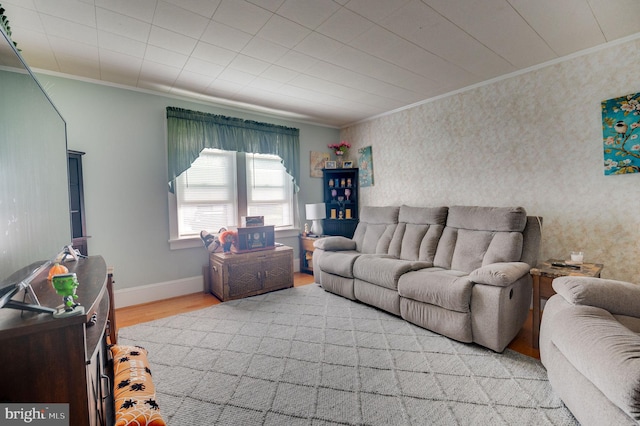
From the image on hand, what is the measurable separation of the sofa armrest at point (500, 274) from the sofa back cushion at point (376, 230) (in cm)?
139

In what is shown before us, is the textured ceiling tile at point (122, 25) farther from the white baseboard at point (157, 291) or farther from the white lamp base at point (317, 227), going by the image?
the white lamp base at point (317, 227)

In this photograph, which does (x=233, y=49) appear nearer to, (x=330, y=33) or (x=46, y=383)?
(x=330, y=33)

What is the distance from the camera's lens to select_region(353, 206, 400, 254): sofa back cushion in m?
3.65

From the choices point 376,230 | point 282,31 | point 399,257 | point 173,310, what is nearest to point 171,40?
point 282,31

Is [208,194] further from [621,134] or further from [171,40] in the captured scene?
[621,134]

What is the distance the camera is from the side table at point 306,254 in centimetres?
457

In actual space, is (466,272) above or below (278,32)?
below

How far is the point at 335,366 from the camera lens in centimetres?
203

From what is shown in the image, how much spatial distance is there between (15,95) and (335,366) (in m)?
2.22

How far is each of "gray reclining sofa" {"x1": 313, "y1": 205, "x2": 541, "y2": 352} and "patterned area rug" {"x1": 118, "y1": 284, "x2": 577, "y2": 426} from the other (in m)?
0.22

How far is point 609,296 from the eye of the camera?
163 centimetres

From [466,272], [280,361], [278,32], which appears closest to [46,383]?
[280,361]

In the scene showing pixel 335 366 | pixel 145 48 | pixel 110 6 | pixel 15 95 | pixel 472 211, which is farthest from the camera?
pixel 472 211

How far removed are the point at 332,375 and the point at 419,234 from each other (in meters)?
1.98
